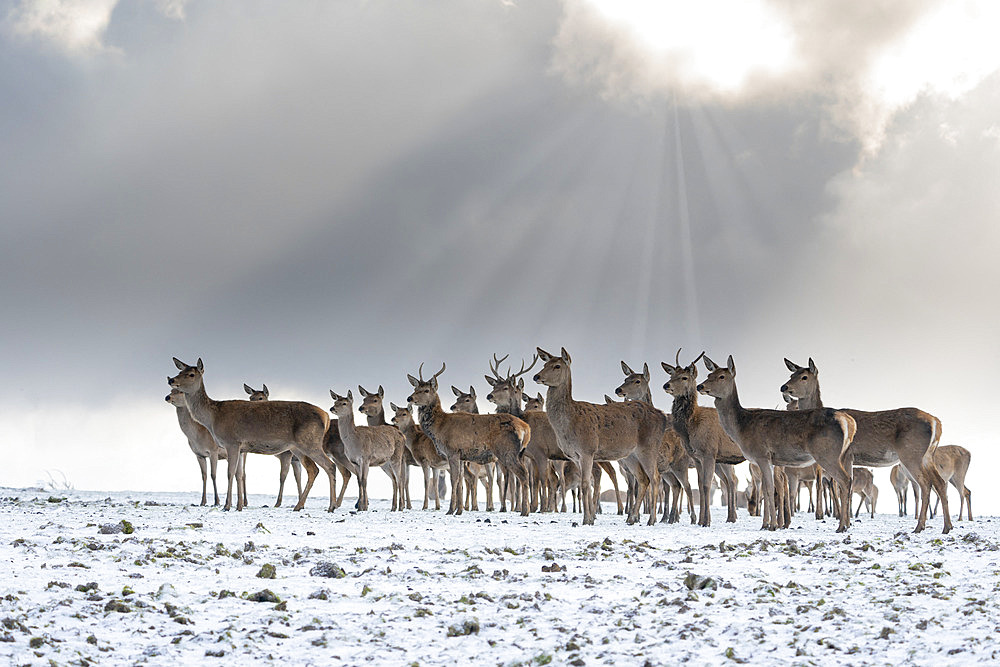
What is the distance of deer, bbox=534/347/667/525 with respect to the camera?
16.0 metres

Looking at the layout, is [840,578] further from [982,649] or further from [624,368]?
[624,368]

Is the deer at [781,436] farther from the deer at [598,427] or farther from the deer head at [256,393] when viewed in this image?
the deer head at [256,393]

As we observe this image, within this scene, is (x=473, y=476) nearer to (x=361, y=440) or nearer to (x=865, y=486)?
(x=361, y=440)

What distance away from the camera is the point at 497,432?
18.0 m

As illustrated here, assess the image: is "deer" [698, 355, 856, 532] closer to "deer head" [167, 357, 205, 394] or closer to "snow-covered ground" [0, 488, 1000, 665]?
"snow-covered ground" [0, 488, 1000, 665]

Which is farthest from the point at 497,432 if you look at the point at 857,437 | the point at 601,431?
the point at 857,437

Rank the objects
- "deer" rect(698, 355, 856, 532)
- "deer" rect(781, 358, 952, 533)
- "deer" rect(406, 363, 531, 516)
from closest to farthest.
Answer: "deer" rect(698, 355, 856, 532), "deer" rect(781, 358, 952, 533), "deer" rect(406, 363, 531, 516)

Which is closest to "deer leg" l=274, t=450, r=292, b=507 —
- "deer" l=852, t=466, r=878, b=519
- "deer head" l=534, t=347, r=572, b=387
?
"deer head" l=534, t=347, r=572, b=387

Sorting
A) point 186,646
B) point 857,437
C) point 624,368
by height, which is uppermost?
point 624,368

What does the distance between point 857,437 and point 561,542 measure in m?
6.73

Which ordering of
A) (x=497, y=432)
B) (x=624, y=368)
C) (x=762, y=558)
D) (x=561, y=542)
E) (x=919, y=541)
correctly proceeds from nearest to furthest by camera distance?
(x=762, y=558) < (x=561, y=542) < (x=919, y=541) < (x=497, y=432) < (x=624, y=368)

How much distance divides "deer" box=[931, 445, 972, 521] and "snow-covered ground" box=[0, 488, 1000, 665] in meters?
15.9

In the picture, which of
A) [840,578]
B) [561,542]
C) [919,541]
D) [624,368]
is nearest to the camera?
[840,578]

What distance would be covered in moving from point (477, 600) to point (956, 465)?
22.8 meters
